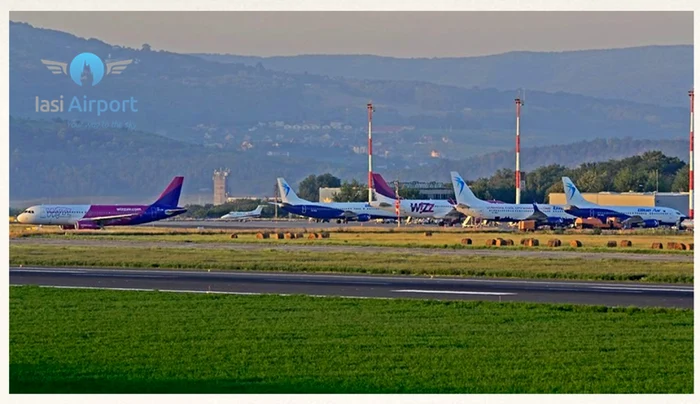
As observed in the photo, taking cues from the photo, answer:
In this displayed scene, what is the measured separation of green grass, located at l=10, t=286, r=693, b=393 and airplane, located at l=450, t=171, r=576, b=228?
231 ft

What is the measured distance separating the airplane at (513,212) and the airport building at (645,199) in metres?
18.9

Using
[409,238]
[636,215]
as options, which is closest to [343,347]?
[409,238]

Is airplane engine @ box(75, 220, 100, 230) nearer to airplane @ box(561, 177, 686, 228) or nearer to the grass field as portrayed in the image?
the grass field

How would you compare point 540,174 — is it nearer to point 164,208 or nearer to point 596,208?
point 596,208

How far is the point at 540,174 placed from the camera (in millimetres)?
180125

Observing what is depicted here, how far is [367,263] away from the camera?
140ft

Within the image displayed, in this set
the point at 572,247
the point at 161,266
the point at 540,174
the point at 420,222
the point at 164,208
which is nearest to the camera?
the point at 161,266

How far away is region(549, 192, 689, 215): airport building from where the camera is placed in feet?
378

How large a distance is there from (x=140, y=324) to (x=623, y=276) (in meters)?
18.5

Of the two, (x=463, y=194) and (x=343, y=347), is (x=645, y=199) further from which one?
(x=343, y=347)

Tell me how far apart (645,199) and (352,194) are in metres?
48.0

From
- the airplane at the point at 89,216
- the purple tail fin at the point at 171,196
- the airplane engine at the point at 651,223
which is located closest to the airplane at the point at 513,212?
the airplane engine at the point at 651,223

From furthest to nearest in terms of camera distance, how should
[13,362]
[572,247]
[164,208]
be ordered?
[164,208] → [572,247] → [13,362]

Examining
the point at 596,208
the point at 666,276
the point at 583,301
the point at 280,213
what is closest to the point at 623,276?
the point at 666,276
